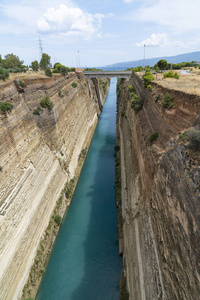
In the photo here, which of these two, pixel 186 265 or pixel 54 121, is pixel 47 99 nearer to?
pixel 54 121

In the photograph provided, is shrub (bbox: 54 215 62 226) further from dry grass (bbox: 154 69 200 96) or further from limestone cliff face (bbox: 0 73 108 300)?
dry grass (bbox: 154 69 200 96)

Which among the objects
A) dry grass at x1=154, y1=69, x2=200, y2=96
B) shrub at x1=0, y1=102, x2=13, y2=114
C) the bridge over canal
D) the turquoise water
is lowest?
the turquoise water

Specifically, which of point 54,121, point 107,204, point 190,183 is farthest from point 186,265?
point 54,121

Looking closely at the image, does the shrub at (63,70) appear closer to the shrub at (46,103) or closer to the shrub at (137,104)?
the shrub at (46,103)

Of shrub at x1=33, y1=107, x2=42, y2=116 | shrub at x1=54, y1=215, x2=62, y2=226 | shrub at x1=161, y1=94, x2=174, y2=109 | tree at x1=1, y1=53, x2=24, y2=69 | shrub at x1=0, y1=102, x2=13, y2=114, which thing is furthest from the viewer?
tree at x1=1, y1=53, x2=24, y2=69

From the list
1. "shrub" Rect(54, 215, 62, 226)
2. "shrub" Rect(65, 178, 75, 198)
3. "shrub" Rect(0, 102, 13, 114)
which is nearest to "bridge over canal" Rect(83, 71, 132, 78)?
"shrub" Rect(65, 178, 75, 198)

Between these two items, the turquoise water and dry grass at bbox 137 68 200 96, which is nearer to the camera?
dry grass at bbox 137 68 200 96
